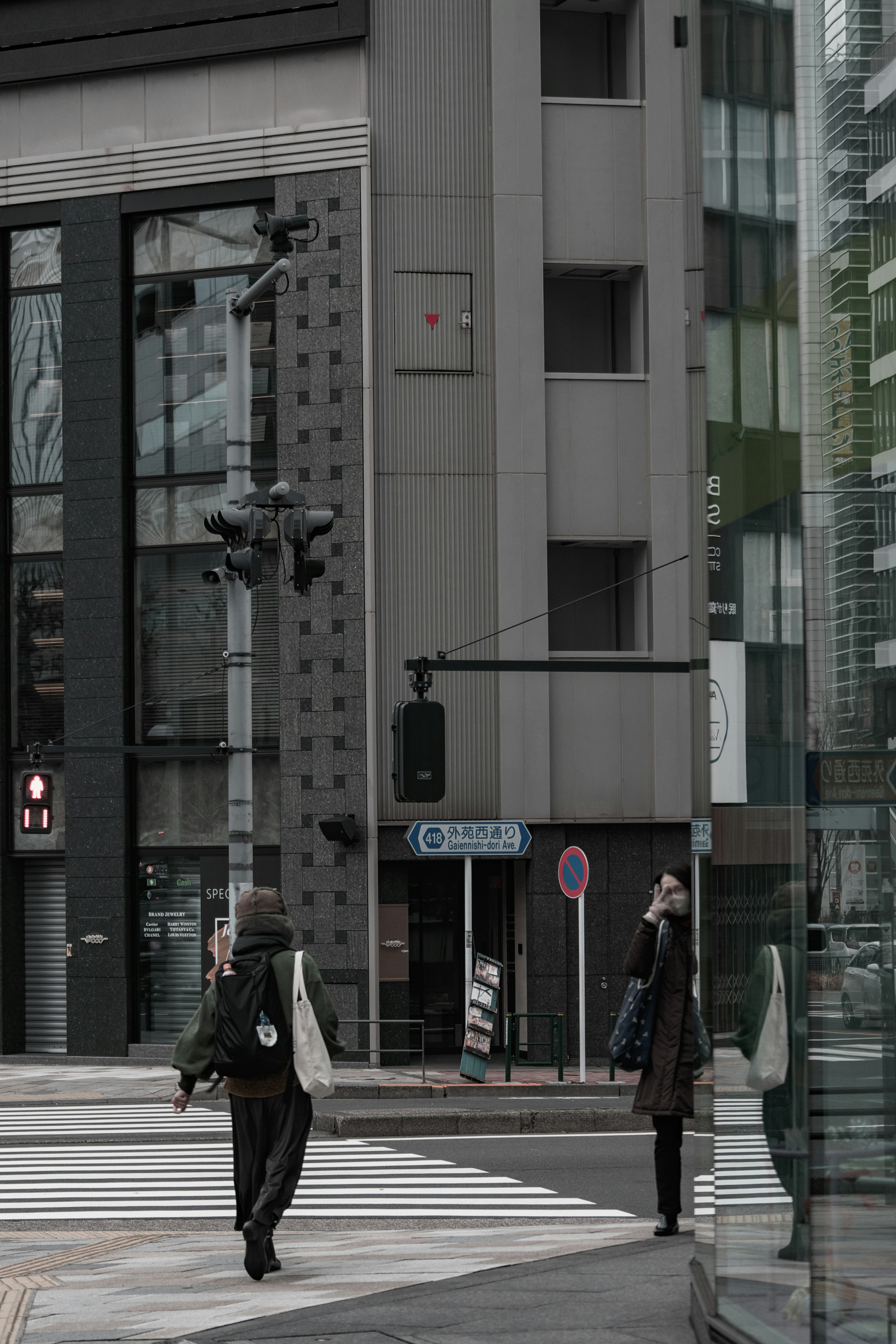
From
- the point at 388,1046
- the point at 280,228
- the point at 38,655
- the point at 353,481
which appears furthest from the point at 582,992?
the point at 38,655

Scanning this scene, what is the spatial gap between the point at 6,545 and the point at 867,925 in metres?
23.6

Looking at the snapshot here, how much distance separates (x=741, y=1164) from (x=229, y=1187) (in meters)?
7.64

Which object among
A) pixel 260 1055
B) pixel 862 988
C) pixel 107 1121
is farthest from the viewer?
pixel 107 1121

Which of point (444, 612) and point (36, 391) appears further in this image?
point (36, 391)

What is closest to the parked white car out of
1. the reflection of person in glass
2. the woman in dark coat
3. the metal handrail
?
the reflection of person in glass

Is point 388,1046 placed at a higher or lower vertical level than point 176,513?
lower

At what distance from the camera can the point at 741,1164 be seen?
5414mm

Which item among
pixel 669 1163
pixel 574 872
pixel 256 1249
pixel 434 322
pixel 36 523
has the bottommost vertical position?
pixel 256 1249

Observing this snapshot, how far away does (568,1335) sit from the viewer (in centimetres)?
617

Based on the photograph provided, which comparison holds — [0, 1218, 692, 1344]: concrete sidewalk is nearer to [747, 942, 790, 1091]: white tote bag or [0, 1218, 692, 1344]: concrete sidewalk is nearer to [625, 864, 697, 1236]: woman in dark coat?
[625, 864, 697, 1236]: woman in dark coat

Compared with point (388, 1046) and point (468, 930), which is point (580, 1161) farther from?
point (388, 1046)

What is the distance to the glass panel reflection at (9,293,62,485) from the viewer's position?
1051 inches

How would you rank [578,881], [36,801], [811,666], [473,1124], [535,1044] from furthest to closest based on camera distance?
[535,1044] < [36,801] < [578,881] < [473,1124] < [811,666]

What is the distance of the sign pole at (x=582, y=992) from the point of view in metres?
20.0
